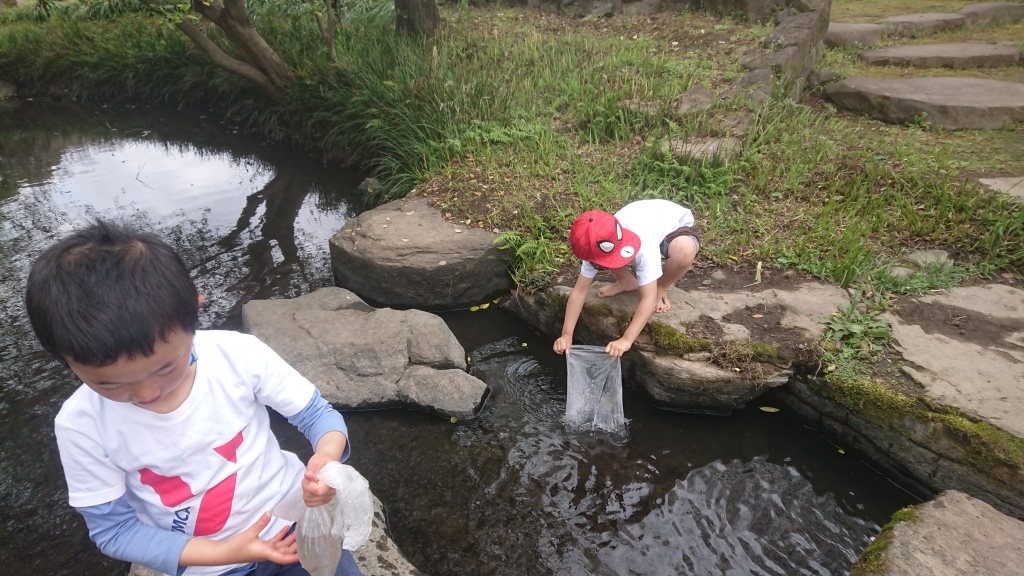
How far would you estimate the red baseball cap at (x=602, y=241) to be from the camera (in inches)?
112

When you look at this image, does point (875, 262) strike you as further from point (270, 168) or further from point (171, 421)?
point (270, 168)

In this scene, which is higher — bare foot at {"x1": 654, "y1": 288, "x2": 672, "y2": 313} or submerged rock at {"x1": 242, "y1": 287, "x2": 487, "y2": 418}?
bare foot at {"x1": 654, "y1": 288, "x2": 672, "y2": 313}

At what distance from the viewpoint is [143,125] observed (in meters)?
8.96

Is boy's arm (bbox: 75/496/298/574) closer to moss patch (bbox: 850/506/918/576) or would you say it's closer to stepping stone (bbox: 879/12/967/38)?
moss patch (bbox: 850/506/918/576)

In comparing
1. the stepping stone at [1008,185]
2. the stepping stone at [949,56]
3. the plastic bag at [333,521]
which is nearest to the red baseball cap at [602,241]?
the plastic bag at [333,521]

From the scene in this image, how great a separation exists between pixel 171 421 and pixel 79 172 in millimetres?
7264

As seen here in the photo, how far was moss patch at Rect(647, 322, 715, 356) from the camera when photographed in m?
3.24

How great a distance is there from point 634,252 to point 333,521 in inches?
76.5

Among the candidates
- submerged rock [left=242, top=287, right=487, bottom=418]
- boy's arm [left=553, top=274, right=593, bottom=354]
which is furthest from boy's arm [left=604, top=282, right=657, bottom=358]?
submerged rock [left=242, top=287, right=487, bottom=418]

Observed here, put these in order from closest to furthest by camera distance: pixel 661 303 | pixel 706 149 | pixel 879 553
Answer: pixel 879 553 < pixel 661 303 < pixel 706 149

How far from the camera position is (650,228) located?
10.2 ft

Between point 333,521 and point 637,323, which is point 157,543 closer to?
point 333,521

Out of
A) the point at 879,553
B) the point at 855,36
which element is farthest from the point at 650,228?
the point at 855,36

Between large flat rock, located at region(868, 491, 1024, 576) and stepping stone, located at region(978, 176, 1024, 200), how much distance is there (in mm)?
2637
